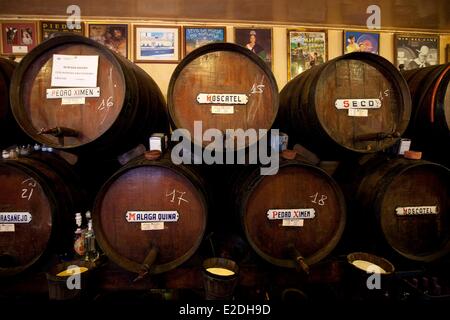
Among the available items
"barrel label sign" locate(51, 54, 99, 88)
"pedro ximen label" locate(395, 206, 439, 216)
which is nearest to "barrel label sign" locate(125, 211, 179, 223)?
"barrel label sign" locate(51, 54, 99, 88)

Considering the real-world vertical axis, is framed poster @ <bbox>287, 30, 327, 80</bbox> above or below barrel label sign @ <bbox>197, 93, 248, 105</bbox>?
above

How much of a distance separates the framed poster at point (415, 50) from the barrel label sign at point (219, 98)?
205cm

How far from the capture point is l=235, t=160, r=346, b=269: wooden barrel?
4.73ft

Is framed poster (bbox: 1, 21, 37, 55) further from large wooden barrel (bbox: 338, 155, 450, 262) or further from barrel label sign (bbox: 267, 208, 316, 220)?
large wooden barrel (bbox: 338, 155, 450, 262)

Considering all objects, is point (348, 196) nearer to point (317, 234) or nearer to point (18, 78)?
point (317, 234)

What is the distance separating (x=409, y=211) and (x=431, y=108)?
71cm

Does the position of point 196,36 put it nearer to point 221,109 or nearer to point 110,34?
point 110,34

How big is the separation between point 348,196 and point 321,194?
1.30ft

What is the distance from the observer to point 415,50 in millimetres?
2459

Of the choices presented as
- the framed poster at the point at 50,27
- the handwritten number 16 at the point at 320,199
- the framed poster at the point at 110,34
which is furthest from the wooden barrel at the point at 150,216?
the framed poster at the point at 50,27

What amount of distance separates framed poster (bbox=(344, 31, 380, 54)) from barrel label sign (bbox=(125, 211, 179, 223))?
2306mm

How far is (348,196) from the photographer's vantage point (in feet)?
5.67

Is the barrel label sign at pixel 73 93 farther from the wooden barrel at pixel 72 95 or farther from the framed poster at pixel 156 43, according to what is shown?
the framed poster at pixel 156 43

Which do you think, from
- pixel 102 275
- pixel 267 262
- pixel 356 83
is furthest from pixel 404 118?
pixel 102 275
